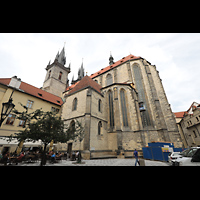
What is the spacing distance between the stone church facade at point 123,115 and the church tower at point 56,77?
16417 millimetres

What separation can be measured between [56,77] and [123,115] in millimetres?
27471

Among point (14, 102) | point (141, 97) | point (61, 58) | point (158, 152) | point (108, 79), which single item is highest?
point (61, 58)

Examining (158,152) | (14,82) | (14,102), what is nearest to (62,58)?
(14,82)

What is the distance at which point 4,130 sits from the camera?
550 inches

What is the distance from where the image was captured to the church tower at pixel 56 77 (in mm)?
33750

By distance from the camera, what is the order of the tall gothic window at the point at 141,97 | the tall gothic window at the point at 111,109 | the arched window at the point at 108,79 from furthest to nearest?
the arched window at the point at 108,79 < the tall gothic window at the point at 141,97 < the tall gothic window at the point at 111,109

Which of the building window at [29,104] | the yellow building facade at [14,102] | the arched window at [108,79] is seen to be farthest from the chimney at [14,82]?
the arched window at [108,79]

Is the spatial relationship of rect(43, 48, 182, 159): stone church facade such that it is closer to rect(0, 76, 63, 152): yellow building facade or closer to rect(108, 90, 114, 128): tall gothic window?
rect(108, 90, 114, 128): tall gothic window

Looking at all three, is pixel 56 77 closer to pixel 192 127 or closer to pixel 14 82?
pixel 14 82

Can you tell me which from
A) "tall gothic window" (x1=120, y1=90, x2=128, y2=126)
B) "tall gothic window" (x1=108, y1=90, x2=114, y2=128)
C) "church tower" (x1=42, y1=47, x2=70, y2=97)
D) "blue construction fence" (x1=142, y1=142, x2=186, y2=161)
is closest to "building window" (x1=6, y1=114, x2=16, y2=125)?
"tall gothic window" (x1=108, y1=90, x2=114, y2=128)

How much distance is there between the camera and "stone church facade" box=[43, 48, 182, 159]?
1530 cm

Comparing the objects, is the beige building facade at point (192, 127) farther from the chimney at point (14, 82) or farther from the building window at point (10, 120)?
the chimney at point (14, 82)

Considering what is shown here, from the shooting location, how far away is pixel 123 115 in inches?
723
